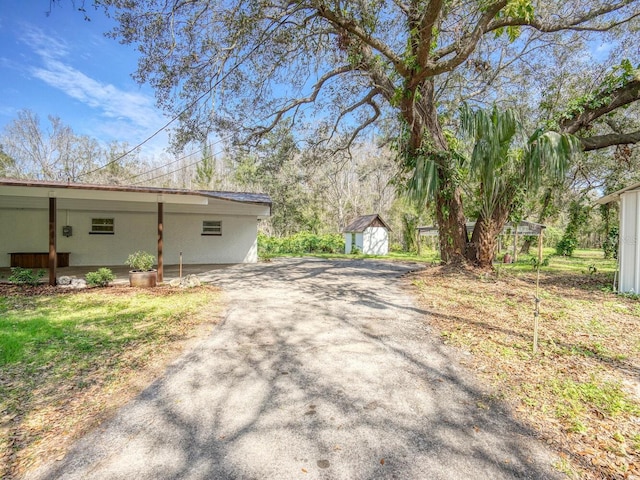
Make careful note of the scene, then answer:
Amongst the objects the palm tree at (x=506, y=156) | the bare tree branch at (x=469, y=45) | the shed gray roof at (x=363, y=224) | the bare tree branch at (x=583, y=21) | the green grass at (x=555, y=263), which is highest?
the bare tree branch at (x=583, y=21)

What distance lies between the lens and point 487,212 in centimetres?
Answer: 873

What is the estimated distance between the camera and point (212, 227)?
1321cm

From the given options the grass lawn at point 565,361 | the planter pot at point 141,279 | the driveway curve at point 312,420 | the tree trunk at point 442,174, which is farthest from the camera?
the tree trunk at point 442,174

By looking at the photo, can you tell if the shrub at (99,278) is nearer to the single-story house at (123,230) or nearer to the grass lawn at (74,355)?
the grass lawn at (74,355)

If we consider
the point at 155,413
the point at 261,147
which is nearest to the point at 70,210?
the point at 261,147

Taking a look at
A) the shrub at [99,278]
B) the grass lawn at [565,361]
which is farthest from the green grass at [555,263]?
the shrub at [99,278]

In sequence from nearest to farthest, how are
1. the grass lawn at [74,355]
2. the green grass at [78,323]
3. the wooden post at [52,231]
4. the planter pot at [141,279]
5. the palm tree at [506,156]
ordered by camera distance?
the grass lawn at [74,355] < the green grass at [78,323] < the palm tree at [506,156] < the wooden post at [52,231] < the planter pot at [141,279]

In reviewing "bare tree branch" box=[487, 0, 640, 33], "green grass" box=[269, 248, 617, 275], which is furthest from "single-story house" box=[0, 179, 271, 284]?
"bare tree branch" box=[487, 0, 640, 33]

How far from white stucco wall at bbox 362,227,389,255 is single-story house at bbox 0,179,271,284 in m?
9.54

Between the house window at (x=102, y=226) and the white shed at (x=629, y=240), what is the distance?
1541 cm

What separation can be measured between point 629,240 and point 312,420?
8020 mm

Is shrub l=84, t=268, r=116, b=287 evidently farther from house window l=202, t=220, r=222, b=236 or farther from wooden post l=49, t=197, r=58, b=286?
house window l=202, t=220, r=222, b=236

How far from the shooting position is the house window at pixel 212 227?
13.1 meters

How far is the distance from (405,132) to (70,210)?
12.0 metres
